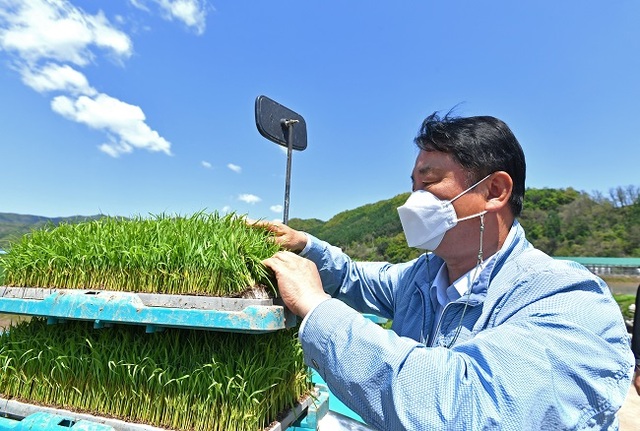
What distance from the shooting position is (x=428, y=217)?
5.05 feet

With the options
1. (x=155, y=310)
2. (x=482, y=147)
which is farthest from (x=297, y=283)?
(x=482, y=147)

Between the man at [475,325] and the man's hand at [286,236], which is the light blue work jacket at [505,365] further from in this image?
the man's hand at [286,236]

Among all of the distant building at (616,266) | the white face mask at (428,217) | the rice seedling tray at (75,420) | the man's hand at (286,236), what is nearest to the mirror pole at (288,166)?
the man's hand at (286,236)

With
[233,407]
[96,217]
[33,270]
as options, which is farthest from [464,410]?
[96,217]

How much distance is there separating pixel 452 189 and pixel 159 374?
1.24 m

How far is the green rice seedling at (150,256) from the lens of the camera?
1.38 m

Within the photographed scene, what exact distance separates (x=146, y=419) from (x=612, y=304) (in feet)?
4.94

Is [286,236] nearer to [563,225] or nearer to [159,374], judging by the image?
[159,374]

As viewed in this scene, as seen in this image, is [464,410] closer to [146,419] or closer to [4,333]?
[146,419]

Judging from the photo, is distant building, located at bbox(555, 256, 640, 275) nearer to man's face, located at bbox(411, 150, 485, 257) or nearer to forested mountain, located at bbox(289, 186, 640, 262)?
forested mountain, located at bbox(289, 186, 640, 262)

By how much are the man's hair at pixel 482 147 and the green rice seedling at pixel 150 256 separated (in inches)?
30.6

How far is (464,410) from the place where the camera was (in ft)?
2.96

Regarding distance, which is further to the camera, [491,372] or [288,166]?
[288,166]

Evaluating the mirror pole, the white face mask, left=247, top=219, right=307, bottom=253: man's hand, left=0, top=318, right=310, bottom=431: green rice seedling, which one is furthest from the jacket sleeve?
the mirror pole
